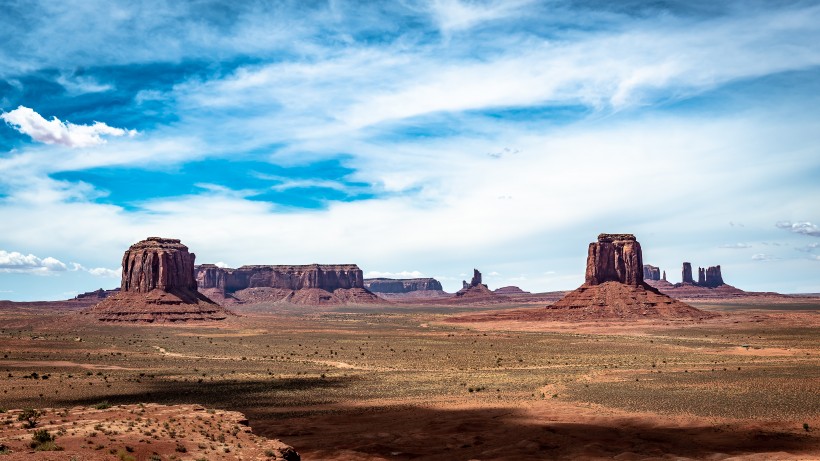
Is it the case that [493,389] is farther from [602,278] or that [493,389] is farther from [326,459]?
[602,278]

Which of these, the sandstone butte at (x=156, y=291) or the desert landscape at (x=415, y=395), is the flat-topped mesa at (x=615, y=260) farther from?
the sandstone butte at (x=156, y=291)

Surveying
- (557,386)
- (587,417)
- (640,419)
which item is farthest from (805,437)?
(557,386)

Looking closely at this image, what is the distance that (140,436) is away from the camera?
877 inches

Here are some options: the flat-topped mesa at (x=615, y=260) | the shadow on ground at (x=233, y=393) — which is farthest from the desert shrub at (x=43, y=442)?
the flat-topped mesa at (x=615, y=260)

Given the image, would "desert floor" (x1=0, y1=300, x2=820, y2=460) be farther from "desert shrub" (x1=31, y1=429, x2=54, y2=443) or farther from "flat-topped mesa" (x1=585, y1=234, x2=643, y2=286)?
"flat-topped mesa" (x1=585, y1=234, x2=643, y2=286)

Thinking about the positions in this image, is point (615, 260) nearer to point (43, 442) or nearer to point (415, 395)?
point (415, 395)

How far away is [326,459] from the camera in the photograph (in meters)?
25.8

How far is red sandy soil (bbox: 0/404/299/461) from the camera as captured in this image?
1952 centimetres

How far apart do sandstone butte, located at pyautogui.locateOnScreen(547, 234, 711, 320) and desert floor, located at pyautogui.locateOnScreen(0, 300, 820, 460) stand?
37307 millimetres

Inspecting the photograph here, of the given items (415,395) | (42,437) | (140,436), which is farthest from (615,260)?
(42,437)

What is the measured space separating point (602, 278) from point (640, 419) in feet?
397

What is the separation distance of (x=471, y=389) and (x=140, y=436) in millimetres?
26889

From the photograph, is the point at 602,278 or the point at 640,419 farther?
the point at 602,278

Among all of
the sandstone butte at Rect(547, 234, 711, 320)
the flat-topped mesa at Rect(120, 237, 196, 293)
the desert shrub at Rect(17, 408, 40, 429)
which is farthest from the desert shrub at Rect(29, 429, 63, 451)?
the flat-topped mesa at Rect(120, 237, 196, 293)
